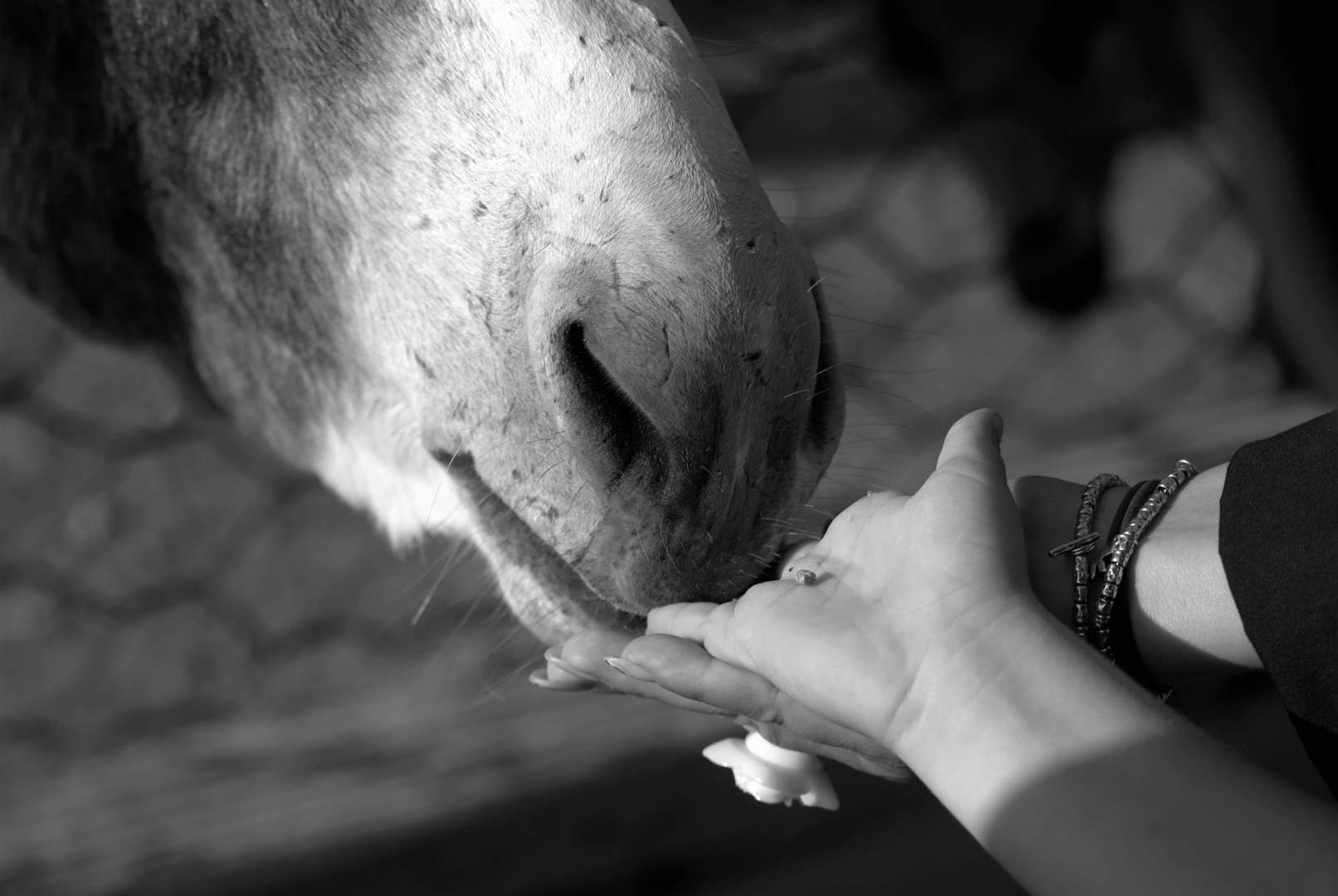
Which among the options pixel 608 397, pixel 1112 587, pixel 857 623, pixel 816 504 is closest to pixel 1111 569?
pixel 1112 587

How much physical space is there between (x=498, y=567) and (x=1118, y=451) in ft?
3.42

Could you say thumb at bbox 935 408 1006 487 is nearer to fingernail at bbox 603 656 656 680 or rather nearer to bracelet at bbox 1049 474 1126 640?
bracelet at bbox 1049 474 1126 640

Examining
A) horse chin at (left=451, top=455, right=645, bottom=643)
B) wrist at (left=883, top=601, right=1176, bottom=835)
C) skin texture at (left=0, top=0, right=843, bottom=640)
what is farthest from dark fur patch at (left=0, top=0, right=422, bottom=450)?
wrist at (left=883, top=601, right=1176, bottom=835)

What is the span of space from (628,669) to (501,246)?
223 millimetres

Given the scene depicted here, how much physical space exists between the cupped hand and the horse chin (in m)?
0.04

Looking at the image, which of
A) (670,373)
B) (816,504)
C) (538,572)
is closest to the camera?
(670,373)

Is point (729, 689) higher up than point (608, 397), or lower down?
lower down

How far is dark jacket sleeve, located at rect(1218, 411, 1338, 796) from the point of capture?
427mm

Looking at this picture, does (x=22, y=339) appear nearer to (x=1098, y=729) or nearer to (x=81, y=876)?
(x=81, y=876)

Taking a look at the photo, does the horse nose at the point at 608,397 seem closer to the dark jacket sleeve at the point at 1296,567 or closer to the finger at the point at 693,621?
the finger at the point at 693,621

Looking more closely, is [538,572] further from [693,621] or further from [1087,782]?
[1087,782]

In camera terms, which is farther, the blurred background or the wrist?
the blurred background

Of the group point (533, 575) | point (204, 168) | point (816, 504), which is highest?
point (204, 168)

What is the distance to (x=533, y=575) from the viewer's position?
24.1 inches
